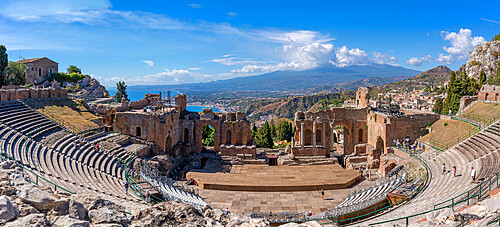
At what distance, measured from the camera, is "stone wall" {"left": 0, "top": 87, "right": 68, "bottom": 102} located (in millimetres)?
27047

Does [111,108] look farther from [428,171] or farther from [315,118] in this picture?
[428,171]

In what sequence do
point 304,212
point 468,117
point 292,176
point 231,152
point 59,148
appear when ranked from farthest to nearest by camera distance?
point 231,152, point 468,117, point 292,176, point 59,148, point 304,212

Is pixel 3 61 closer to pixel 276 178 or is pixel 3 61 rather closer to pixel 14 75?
pixel 14 75

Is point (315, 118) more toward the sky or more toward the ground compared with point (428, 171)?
more toward the sky

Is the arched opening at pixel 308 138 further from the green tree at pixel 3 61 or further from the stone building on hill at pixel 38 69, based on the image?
the stone building on hill at pixel 38 69

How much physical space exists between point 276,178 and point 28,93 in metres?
26.1

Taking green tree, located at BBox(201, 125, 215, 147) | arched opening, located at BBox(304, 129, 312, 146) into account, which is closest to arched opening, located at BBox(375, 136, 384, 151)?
arched opening, located at BBox(304, 129, 312, 146)

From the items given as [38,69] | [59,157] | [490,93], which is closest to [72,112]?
[59,157]

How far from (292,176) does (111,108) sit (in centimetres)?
2374

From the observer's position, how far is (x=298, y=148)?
34375 millimetres

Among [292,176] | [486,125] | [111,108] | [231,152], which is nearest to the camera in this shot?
[486,125]

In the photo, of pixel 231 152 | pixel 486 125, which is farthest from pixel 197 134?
pixel 486 125

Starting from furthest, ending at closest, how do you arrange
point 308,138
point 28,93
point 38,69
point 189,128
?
1. point 38,69
2. point 308,138
3. point 189,128
4. point 28,93

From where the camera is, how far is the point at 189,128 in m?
35.2
